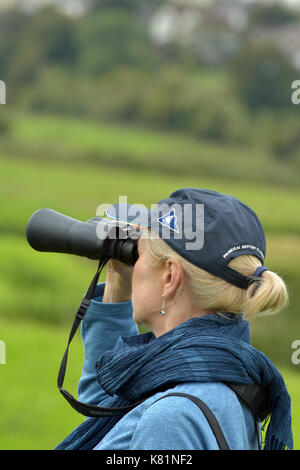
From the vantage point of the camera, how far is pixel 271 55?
2542 centimetres

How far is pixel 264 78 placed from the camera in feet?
82.1

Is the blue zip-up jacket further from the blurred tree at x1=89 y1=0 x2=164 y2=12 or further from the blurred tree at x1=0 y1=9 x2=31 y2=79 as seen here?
the blurred tree at x1=89 y1=0 x2=164 y2=12

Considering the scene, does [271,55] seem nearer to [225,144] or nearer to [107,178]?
[225,144]

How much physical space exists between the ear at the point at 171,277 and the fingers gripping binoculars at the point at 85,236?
18 cm

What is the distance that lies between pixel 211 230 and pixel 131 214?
0.32 metres

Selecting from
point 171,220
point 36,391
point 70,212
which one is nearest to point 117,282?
point 171,220

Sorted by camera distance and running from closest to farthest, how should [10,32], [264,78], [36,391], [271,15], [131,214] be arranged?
[131,214] → [36,391] → [264,78] → [10,32] → [271,15]

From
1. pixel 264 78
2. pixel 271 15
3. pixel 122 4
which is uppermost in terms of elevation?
pixel 122 4

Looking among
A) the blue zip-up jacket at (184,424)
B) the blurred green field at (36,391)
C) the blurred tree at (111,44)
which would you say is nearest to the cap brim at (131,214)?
the blue zip-up jacket at (184,424)

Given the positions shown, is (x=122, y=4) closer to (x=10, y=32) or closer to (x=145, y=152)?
(x=10, y=32)

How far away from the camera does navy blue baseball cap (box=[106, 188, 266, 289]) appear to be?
188 cm

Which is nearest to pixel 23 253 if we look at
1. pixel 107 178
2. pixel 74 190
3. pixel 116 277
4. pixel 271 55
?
pixel 74 190

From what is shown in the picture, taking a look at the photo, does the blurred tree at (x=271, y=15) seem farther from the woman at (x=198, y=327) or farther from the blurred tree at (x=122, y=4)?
the woman at (x=198, y=327)

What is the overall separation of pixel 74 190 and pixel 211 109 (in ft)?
20.9
